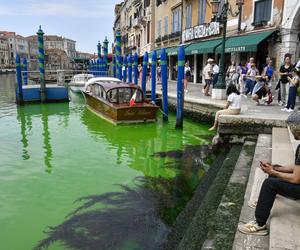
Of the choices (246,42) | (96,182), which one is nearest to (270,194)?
(96,182)

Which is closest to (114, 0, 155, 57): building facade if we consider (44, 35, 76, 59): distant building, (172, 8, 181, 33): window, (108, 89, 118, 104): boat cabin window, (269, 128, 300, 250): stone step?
(172, 8, 181, 33): window

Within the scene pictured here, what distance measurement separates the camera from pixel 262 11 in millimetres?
14617

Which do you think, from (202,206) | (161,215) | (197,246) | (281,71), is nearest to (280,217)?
(197,246)

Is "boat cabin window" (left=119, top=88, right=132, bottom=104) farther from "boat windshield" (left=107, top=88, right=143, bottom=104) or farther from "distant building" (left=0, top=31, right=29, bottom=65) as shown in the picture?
"distant building" (left=0, top=31, right=29, bottom=65)

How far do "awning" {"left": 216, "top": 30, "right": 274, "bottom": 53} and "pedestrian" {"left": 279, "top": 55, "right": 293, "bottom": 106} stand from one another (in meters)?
3.88

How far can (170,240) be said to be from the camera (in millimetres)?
4152

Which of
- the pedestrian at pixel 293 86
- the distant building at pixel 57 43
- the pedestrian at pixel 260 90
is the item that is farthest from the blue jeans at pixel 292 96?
the distant building at pixel 57 43

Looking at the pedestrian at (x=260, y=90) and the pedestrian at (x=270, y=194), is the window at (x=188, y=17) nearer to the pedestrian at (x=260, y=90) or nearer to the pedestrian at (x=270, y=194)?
the pedestrian at (x=260, y=90)

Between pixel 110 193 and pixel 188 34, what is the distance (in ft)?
Answer: 59.6

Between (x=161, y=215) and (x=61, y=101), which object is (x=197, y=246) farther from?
(x=61, y=101)

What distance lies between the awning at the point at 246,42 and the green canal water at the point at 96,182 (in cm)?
472

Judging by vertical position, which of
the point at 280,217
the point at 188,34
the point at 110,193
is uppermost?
the point at 188,34

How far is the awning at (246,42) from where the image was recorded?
1366cm

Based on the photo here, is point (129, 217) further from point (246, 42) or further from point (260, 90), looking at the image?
point (246, 42)
